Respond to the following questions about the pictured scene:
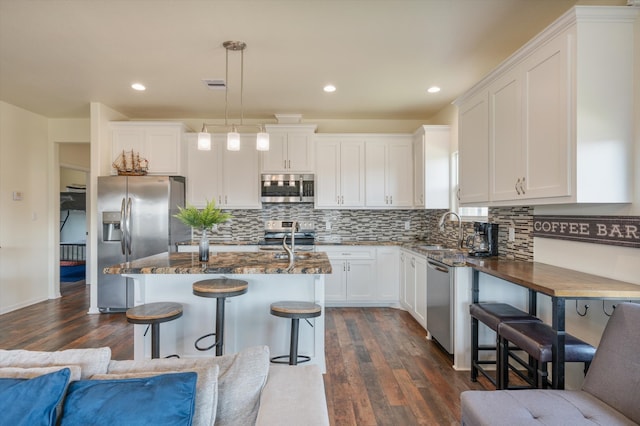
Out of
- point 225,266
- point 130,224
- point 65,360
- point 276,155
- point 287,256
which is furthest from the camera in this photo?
point 276,155

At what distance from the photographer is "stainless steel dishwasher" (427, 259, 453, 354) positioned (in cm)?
297

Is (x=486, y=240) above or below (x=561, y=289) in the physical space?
above

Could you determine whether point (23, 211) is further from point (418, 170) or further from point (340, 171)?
point (418, 170)

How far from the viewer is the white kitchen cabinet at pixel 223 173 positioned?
16.1ft

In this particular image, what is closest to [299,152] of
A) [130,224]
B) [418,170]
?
[418,170]

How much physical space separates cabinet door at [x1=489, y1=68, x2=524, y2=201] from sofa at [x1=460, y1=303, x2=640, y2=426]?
1183 mm

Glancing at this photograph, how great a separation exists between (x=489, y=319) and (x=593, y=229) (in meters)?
0.86

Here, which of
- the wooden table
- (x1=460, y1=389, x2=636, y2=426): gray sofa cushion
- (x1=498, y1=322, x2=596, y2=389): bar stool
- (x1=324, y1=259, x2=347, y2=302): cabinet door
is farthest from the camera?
(x1=324, y1=259, x2=347, y2=302): cabinet door

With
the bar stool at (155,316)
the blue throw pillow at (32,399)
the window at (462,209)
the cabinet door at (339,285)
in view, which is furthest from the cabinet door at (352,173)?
the blue throw pillow at (32,399)

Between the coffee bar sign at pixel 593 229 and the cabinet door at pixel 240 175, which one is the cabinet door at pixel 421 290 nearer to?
the coffee bar sign at pixel 593 229

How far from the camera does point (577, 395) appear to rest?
A: 1.51 metres

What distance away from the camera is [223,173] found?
4934mm

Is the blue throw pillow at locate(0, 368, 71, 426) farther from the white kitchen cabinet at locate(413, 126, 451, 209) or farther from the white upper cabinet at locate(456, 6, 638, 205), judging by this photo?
the white kitchen cabinet at locate(413, 126, 451, 209)

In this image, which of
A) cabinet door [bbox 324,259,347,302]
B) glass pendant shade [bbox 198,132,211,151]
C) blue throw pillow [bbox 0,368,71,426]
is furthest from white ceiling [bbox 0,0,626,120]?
blue throw pillow [bbox 0,368,71,426]
